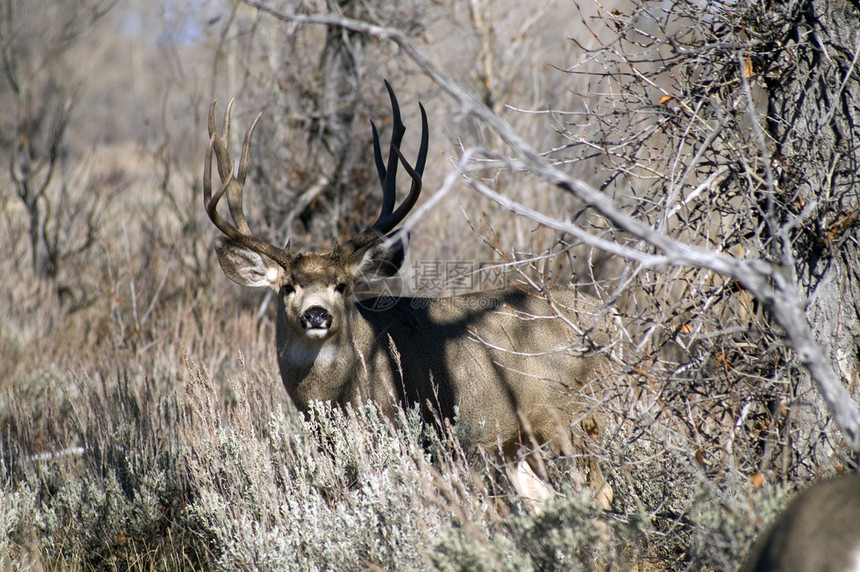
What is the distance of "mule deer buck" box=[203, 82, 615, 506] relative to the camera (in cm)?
518

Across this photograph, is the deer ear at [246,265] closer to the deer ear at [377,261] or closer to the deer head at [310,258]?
the deer head at [310,258]

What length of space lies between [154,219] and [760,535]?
7630 mm

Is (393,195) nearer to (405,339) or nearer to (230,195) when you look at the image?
(405,339)

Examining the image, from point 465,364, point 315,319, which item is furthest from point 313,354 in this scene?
point 465,364

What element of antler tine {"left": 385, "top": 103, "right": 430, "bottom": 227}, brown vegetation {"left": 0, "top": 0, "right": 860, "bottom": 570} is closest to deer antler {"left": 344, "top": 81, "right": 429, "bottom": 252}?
antler tine {"left": 385, "top": 103, "right": 430, "bottom": 227}

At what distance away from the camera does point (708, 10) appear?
392 centimetres

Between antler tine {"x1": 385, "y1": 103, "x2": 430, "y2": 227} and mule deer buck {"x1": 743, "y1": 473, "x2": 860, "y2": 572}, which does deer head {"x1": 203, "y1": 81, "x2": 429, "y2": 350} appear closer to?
antler tine {"x1": 385, "y1": 103, "x2": 430, "y2": 227}

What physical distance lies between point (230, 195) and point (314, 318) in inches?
56.0

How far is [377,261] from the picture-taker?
18.6ft

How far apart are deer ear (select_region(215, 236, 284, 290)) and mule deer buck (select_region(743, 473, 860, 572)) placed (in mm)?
3807

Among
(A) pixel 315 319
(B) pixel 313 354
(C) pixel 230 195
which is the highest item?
(C) pixel 230 195

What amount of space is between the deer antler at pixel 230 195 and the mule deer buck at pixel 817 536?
3.66 meters

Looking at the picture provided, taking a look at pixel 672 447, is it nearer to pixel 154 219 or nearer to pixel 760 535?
pixel 760 535

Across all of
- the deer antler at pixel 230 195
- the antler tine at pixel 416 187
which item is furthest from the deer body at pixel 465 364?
the antler tine at pixel 416 187
